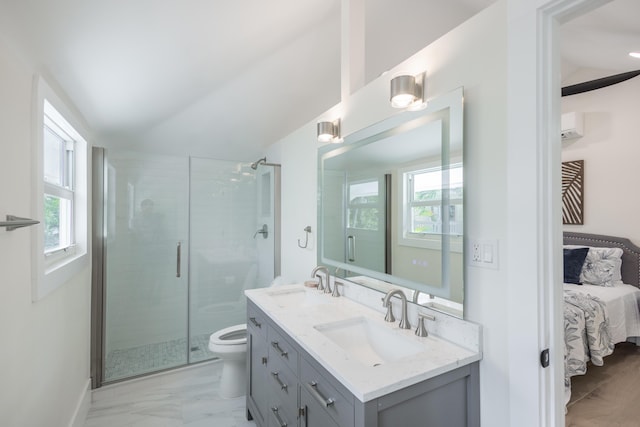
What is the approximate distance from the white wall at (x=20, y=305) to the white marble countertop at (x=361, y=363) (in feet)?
3.34

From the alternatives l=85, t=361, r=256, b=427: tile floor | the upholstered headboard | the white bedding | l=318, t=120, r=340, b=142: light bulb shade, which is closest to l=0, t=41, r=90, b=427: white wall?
l=85, t=361, r=256, b=427: tile floor

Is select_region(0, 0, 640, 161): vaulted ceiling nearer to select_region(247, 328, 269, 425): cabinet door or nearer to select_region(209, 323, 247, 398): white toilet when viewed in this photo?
select_region(247, 328, 269, 425): cabinet door

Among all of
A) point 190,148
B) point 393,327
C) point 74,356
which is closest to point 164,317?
point 74,356

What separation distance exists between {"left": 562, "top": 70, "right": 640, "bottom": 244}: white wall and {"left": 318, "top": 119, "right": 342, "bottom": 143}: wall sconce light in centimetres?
322

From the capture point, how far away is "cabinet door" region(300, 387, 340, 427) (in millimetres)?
1109

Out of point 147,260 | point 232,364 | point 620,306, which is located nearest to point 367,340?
point 232,364

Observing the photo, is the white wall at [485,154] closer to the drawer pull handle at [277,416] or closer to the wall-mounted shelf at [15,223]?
the drawer pull handle at [277,416]

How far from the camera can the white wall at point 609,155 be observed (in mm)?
3078

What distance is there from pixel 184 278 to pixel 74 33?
2613 millimetres

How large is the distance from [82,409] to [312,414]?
6.11 feet

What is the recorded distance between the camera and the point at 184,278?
3.31 meters

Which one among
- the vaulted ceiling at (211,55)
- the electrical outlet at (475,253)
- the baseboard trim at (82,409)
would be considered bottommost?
the baseboard trim at (82,409)

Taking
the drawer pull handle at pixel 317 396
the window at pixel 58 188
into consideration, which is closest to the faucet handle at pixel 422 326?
the drawer pull handle at pixel 317 396

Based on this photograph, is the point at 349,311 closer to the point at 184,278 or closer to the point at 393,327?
the point at 393,327
